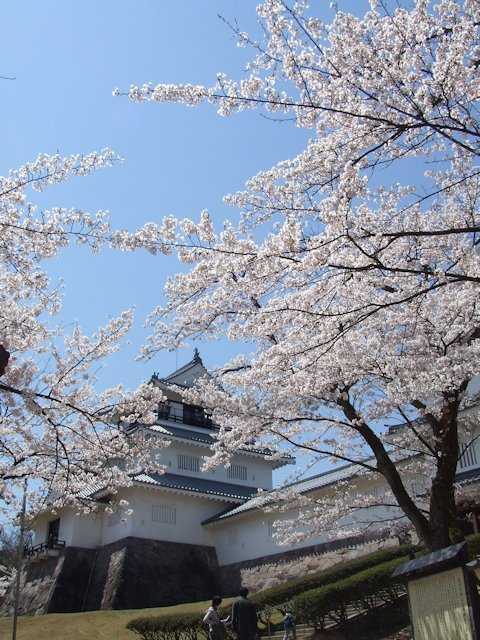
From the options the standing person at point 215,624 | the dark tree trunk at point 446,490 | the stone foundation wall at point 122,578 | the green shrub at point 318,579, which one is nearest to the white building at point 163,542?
the stone foundation wall at point 122,578

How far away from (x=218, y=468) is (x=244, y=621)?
20.0 meters

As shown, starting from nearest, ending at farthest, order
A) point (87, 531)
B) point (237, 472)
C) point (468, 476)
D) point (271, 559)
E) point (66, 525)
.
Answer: point (468, 476) → point (271, 559) → point (87, 531) → point (66, 525) → point (237, 472)

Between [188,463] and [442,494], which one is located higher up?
[188,463]

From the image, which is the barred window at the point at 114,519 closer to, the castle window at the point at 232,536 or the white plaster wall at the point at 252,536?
the white plaster wall at the point at 252,536

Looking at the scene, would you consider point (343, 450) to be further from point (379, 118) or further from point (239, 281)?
point (379, 118)

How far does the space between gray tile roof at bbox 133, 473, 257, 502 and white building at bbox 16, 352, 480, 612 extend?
59mm

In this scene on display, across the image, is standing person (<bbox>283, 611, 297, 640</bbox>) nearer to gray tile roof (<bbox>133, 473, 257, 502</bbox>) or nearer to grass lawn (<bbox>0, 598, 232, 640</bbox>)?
grass lawn (<bbox>0, 598, 232, 640</bbox>)

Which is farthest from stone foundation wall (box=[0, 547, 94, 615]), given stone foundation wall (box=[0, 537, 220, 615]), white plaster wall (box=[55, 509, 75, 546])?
white plaster wall (box=[55, 509, 75, 546])

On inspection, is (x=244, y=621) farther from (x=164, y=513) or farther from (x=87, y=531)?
(x=87, y=531)

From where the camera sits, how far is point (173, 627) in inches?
533

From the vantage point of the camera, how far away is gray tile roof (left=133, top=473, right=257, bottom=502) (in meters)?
24.5

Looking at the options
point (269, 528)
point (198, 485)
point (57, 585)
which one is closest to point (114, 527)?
point (57, 585)

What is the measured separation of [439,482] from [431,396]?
5.20 ft

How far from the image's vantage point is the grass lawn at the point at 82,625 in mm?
16812
